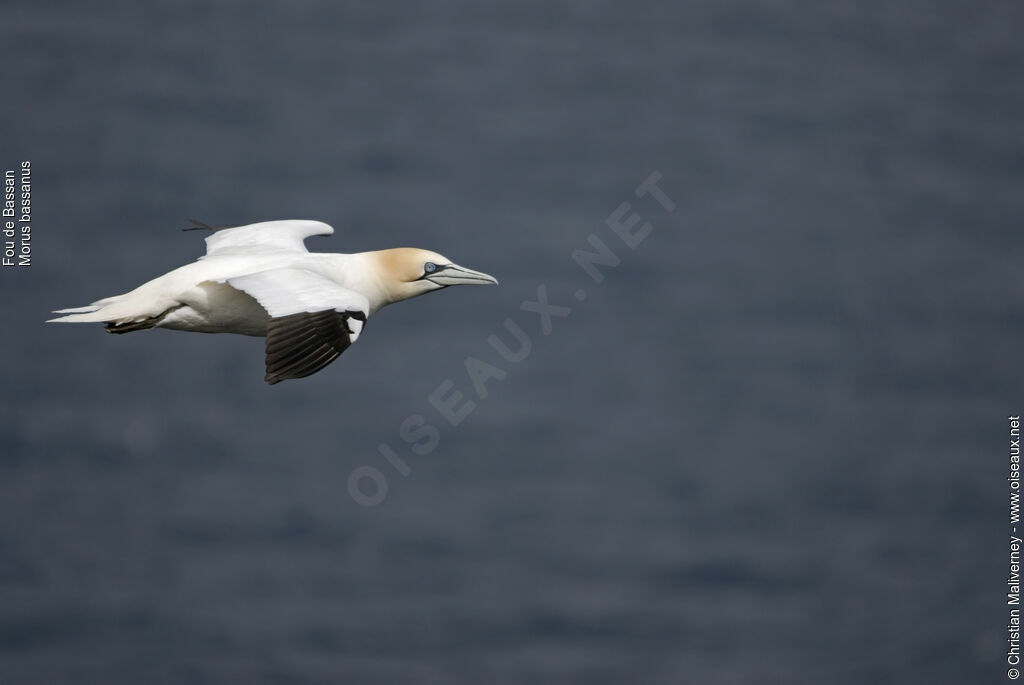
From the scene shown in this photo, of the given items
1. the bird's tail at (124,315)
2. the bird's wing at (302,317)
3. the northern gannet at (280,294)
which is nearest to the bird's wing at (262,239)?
the northern gannet at (280,294)

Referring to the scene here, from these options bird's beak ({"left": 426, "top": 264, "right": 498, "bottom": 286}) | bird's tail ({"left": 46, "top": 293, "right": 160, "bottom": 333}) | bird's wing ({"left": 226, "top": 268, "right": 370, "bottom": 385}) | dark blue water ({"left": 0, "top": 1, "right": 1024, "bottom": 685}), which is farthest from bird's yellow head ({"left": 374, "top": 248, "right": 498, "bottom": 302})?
dark blue water ({"left": 0, "top": 1, "right": 1024, "bottom": 685})

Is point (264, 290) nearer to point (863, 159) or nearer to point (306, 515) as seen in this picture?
point (306, 515)

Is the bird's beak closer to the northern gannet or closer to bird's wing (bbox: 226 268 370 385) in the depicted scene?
the northern gannet

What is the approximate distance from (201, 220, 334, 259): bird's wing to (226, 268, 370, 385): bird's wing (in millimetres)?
2274

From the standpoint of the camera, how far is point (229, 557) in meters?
91.4

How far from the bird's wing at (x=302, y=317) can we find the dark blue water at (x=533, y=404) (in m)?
66.7

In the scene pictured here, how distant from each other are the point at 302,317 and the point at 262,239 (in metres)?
3.87

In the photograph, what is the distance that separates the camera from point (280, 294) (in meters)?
15.7

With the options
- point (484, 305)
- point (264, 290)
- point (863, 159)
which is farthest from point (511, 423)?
point (264, 290)

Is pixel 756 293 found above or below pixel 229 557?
above

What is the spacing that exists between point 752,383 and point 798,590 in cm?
1352

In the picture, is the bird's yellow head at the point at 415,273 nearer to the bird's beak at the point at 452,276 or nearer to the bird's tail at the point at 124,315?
the bird's beak at the point at 452,276

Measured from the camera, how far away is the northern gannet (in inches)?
599

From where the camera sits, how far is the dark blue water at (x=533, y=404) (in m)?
89.9
